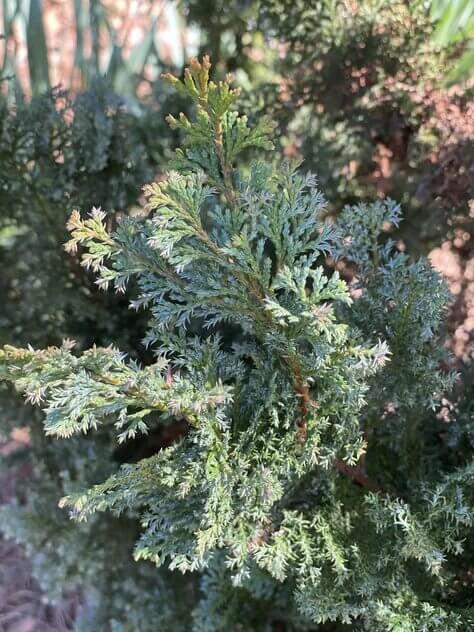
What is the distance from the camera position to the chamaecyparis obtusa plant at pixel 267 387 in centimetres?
58

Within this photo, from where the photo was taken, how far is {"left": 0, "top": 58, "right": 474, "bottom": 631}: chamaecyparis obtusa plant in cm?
58

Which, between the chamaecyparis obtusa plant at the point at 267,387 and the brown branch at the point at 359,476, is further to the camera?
the brown branch at the point at 359,476

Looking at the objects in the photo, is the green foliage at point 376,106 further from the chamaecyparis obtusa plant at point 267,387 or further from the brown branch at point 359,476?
the brown branch at point 359,476

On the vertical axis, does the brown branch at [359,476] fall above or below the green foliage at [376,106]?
below

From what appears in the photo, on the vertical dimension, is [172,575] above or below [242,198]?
below

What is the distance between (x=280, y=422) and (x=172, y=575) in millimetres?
667

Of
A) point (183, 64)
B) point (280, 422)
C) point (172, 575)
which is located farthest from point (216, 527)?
point (183, 64)

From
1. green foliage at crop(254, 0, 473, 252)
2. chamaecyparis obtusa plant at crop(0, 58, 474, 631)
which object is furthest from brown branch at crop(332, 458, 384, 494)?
green foliage at crop(254, 0, 473, 252)

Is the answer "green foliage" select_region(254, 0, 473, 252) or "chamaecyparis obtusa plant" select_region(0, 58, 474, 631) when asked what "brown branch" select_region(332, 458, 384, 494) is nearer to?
"chamaecyparis obtusa plant" select_region(0, 58, 474, 631)

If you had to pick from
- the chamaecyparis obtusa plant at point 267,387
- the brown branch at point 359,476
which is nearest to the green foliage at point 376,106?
the chamaecyparis obtusa plant at point 267,387

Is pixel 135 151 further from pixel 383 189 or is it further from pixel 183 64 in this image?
pixel 383 189

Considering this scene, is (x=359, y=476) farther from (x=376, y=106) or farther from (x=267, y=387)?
(x=376, y=106)

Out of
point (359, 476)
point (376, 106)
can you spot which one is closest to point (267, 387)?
point (359, 476)

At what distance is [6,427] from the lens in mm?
1221
